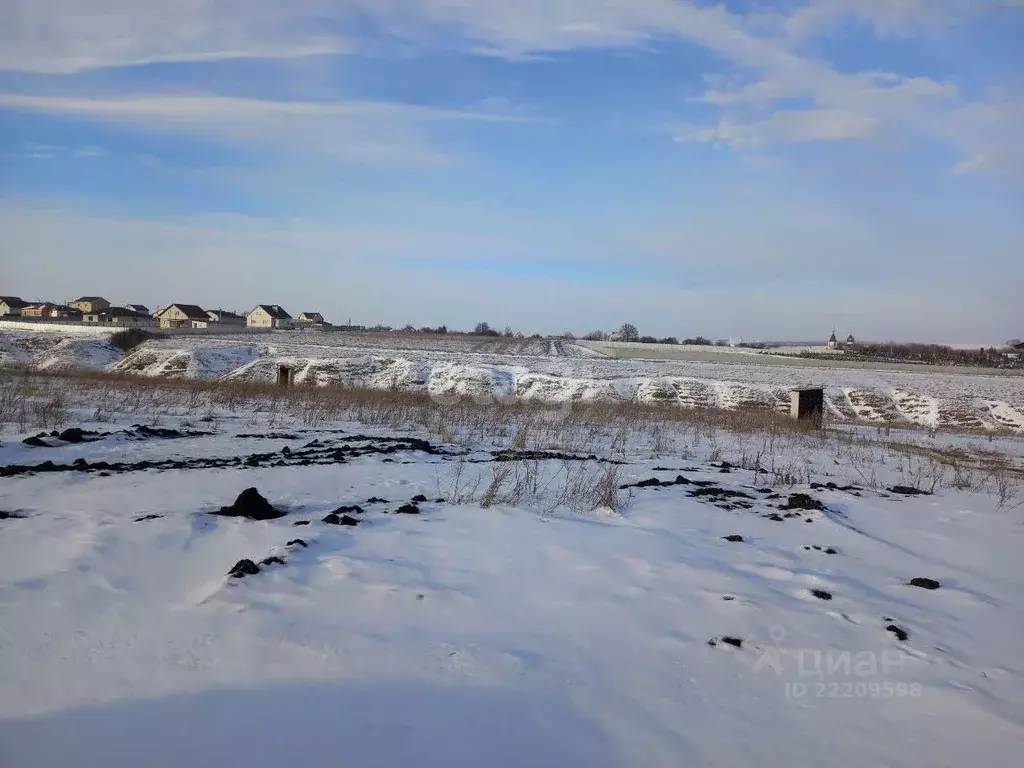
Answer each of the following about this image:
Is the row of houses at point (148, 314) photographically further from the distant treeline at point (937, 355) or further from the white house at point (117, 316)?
the distant treeline at point (937, 355)

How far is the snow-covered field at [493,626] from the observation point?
3.25 m

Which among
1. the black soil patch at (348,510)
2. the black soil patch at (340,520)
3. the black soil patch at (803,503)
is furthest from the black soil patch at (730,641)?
the black soil patch at (803,503)

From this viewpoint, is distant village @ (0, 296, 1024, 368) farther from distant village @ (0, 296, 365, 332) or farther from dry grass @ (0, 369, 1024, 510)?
dry grass @ (0, 369, 1024, 510)

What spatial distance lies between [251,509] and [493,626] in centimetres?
319

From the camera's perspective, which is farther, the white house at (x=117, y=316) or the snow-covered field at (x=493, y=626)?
Answer: the white house at (x=117, y=316)

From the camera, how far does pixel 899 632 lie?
4.48 metres

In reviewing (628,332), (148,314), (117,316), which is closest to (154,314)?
(148,314)

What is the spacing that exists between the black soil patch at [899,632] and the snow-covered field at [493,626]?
16 millimetres

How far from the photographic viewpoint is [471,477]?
29.2ft

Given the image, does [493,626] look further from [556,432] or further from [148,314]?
[148,314]

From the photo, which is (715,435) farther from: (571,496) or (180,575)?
(180,575)

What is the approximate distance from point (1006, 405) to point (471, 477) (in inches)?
1239

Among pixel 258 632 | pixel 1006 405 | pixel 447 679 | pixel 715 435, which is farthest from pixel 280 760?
pixel 1006 405

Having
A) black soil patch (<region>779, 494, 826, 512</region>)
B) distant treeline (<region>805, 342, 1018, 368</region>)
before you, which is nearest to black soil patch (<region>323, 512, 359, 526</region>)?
black soil patch (<region>779, 494, 826, 512</region>)
